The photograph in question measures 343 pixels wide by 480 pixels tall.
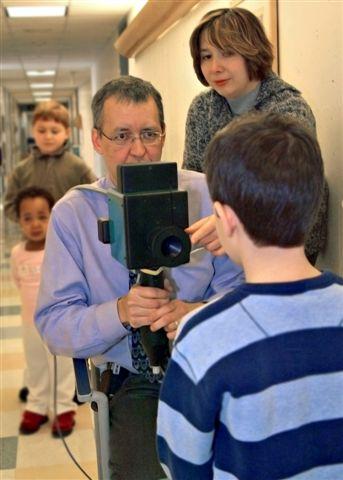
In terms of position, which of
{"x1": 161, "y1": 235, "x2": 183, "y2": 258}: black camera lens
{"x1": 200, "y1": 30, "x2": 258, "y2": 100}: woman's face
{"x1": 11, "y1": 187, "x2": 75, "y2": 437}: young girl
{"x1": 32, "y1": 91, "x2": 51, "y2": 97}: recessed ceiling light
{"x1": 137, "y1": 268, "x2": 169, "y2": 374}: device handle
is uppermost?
{"x1": 32, "y1": 91, "x2": 51, "y2": 97}: recessed ceiling light

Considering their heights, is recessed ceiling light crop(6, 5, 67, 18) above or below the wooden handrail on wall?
above

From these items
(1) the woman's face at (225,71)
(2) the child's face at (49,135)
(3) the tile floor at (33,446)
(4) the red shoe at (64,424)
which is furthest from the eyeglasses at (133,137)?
(2) the child's face at (49,135)

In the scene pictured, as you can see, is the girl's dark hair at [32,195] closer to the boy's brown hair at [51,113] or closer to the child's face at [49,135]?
the child's face at [49,135]

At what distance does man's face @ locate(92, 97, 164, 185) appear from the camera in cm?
149

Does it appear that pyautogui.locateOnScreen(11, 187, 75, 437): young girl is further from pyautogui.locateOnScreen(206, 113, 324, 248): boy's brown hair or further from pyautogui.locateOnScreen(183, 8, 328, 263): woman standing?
pyautogui.locateOnScreen(206, 113, 324, 248): boy's brown hair

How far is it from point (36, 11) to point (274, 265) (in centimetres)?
530

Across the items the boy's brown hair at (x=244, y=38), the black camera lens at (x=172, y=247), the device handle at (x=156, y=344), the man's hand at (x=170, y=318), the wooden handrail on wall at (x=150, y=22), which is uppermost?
the wooden handrail on wall at (x=150, y=22)

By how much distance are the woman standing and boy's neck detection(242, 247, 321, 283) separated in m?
0.91

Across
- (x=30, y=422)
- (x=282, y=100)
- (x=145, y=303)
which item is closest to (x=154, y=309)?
(x=145, y=303)

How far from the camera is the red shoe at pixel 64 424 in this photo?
292cm

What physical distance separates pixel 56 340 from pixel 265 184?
2.26 ft

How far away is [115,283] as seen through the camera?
148 centimetres

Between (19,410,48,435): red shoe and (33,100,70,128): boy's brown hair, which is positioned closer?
(19,410,48,435): red shoe

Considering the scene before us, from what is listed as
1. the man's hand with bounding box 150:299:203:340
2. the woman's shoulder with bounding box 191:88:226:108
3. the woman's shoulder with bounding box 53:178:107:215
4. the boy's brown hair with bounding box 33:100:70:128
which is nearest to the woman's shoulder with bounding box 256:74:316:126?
the woman's shoulder with bounding box 191:88:226:108
